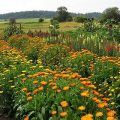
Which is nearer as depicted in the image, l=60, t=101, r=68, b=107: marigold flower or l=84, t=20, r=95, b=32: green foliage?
l=60, t=101, r=68, b=107: marigold flower

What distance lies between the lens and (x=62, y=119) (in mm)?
4496

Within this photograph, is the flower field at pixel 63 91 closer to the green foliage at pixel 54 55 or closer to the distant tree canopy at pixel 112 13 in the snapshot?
the green foliage at pixel 54 55

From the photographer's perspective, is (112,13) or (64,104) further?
(112,13)

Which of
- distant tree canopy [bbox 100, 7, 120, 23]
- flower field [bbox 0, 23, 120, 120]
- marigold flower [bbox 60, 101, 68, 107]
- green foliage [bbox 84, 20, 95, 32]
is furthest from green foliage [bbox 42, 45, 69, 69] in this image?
distant tree canopy [bbox 100, 7, 120, 23]

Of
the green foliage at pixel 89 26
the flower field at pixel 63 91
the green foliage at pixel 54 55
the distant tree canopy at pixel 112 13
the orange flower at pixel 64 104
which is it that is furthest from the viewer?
the distant tree canopy at pixel 112 13

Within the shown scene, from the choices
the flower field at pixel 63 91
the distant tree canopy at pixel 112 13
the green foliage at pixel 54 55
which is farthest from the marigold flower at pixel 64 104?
the distant tree canopy at pixel 112 13

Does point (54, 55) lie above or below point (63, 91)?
below

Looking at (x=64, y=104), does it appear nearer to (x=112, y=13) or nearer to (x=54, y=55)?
(x=54, y=55)

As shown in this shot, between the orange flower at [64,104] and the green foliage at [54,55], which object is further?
the green foliage at [54,55]

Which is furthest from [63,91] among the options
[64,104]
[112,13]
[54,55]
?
[112,13]

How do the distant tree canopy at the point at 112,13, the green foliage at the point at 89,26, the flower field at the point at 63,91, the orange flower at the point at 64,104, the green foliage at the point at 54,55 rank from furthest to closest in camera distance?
the distant tree canopy at the point at 112,13 → the green foliage at the point at 89,26 → the green foliage at the point at 54,55 → the flower field at the point at 63,91 → the orange flower at the point at 64,104

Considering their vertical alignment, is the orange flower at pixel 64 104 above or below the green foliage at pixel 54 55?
above

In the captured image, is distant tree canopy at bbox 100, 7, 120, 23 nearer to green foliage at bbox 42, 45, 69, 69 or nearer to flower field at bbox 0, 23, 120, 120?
green foliage at bbox 42, 45, 69, 69

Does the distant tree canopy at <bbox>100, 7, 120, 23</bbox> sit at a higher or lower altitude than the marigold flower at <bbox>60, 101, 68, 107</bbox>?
lower
